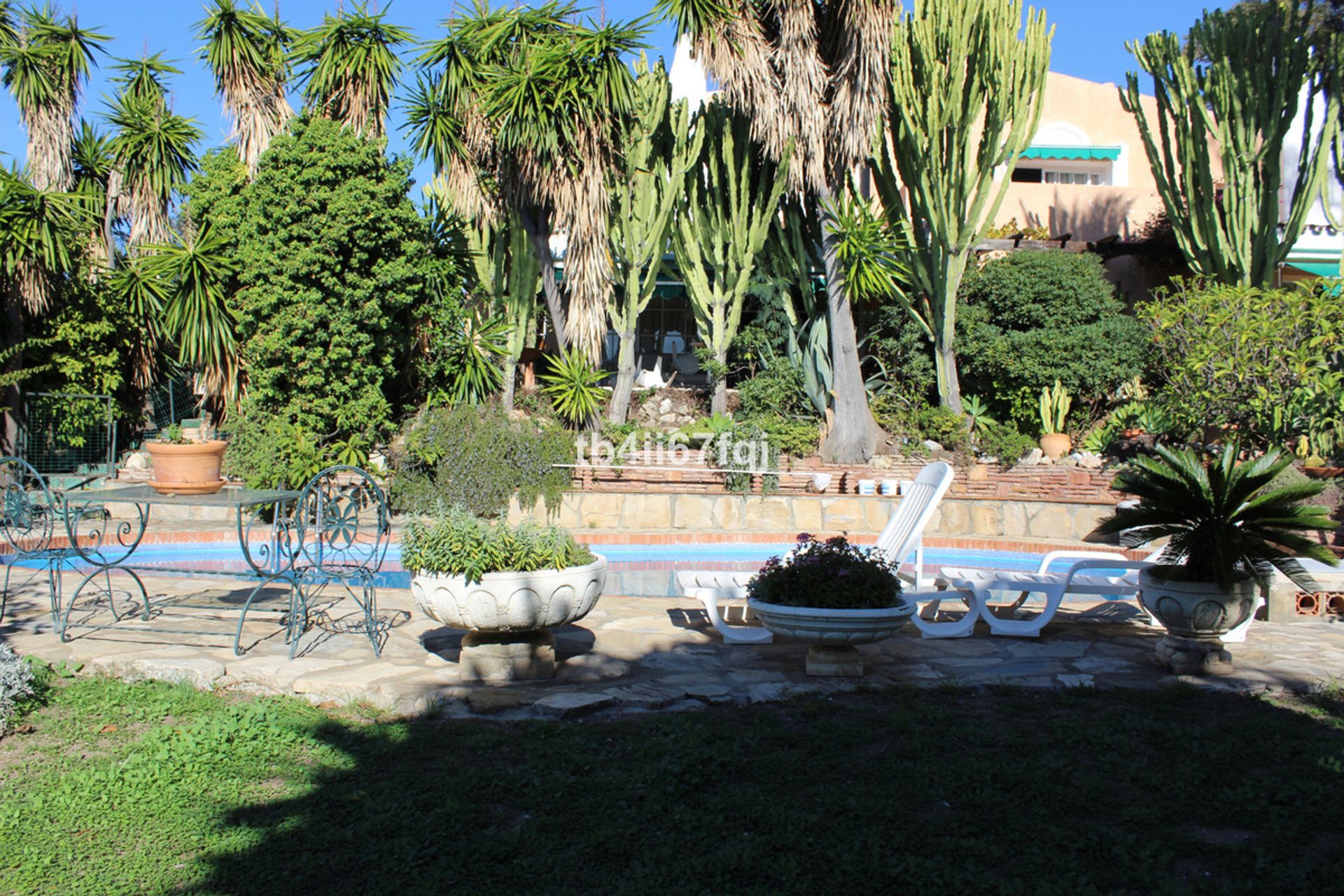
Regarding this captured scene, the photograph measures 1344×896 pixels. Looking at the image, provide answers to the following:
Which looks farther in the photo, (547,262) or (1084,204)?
(1084,204)

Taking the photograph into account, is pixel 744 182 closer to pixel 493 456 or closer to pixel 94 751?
pixel 493 456

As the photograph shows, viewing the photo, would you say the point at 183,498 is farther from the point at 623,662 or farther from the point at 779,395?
the point at 779,395

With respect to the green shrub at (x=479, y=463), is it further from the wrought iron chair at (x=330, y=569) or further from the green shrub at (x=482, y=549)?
the green shrub at (x=482, y=549)

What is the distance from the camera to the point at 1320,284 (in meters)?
13.9

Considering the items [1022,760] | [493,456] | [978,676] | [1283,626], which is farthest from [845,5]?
[1022,760]

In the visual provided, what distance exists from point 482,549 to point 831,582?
177 centimetres

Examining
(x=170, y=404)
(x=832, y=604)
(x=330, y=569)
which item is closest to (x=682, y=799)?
(x=832, y=604)

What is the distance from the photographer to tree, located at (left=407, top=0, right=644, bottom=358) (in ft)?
43.5

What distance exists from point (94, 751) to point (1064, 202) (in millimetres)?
20507

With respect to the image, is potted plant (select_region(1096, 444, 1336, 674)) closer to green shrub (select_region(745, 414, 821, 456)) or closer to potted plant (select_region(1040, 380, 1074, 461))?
green shrub (select_region(745, 414, 821, 456))

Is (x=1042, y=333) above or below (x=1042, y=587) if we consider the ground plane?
above

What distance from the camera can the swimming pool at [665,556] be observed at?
10125 mm

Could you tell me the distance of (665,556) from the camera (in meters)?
10.7

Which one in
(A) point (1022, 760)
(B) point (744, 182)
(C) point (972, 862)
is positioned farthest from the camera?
(B) point (744, 182)
